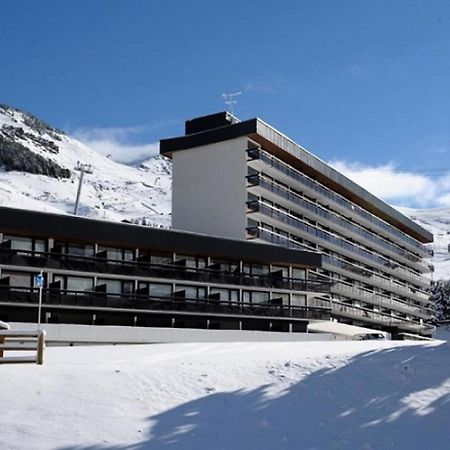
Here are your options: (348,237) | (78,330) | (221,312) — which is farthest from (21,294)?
(348,237)

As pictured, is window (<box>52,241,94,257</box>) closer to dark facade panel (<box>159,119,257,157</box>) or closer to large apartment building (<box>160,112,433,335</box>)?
large apartment building (<box>160,112,433,335</box>)

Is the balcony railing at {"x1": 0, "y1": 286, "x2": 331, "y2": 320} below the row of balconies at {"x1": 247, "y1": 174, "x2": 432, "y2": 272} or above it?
below

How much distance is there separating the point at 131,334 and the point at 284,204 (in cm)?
2605

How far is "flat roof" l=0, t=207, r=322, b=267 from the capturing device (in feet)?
140

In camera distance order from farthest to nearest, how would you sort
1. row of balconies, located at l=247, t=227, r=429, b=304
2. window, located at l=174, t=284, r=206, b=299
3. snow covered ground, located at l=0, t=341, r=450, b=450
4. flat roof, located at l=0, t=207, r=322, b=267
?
row of balconies, located at l=247, t=227, r=429, b=304 < window, located at l=174, t=284, r=206, b=299 < flat roof, located at l=0, t=207, r=322, b=267 < snow covered ground, located at l=0, t=341, r=450, b=450

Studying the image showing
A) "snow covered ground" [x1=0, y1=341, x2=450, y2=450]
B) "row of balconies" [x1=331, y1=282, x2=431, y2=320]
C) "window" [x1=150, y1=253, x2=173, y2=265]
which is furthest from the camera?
"row of balconies" [x1=331, y1=282, x2=431, y2=320]

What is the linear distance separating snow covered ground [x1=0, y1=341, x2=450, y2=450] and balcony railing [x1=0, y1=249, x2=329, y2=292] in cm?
2344

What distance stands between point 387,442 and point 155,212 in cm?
18465

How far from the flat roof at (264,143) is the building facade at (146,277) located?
39.9ft

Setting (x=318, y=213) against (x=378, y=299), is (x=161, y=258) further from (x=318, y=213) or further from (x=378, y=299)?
(x=378, y=299)

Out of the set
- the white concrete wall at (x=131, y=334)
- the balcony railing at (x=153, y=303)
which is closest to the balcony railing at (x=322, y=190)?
the balcony railing at (x=153, y=303)

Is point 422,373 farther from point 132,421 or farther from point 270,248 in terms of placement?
point 270,248

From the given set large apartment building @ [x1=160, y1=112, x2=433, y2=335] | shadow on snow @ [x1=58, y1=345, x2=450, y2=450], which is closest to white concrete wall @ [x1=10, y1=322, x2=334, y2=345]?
large apartment building @ [x1=160, y1=112, x2=433, y2=335]

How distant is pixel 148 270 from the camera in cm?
4759
